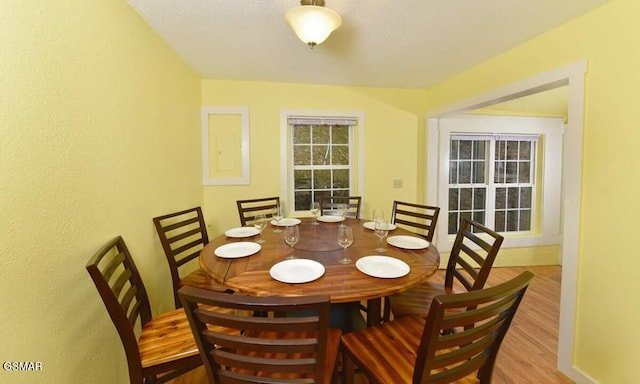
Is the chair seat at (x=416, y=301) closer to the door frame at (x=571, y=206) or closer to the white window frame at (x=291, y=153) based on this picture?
the door frame at (x=571, y=206)

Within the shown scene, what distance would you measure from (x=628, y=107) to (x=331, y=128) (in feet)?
8.15

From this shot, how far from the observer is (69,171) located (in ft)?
3.76

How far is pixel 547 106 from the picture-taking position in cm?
341

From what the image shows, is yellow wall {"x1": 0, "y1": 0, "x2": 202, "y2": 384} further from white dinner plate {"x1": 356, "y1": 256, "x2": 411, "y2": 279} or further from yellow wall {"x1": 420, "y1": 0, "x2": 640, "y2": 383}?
yellow wall {"x1": 420, "y1": 0, "x2": 640, "y2": 383}

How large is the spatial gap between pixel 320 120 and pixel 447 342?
2.75m

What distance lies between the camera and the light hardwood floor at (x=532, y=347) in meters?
1.69

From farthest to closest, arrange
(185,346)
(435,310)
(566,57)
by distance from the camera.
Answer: (566,57) → (185,346) → (435,310)

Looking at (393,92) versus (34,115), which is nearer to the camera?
(34,115)

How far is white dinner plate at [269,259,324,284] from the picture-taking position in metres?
1.22

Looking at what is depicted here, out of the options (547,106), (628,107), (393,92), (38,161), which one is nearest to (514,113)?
(547,106)

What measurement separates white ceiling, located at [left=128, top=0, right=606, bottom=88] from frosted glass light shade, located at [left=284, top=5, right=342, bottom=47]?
24cm

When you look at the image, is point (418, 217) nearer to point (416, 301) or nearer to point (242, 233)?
point (416, 301)

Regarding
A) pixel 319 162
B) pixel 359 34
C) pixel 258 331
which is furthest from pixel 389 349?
pixel 319 162

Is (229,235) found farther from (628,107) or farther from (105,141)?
(628,107)
